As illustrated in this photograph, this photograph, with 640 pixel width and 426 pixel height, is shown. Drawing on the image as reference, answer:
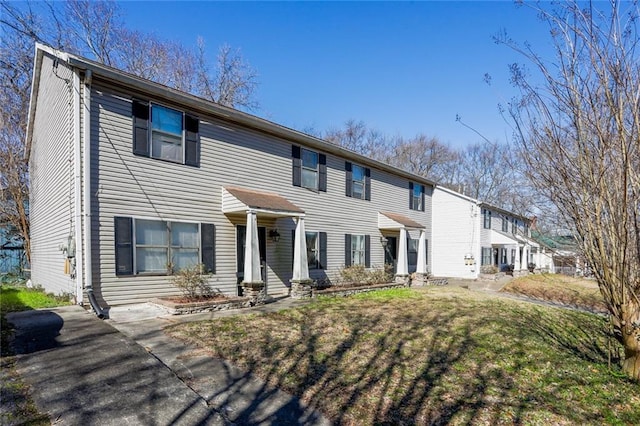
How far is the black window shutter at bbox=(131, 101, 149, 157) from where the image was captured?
8242 mm

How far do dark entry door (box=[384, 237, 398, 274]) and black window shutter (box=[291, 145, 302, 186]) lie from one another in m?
6.07

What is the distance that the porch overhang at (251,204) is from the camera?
9.39 m

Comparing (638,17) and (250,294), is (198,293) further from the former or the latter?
(638,17)

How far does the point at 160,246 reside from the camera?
8.44 metres

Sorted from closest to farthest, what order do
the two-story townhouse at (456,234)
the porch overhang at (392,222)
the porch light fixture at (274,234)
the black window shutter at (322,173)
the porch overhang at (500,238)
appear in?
the porch light fixture at (274,234)
the black window shutter at (322,173)
the porch overhang at (392,222)
the two-story townhouse at (456,234)
the porch overhang at (500,238)

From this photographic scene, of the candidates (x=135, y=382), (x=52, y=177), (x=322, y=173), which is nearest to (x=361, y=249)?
(x=322, y=173)

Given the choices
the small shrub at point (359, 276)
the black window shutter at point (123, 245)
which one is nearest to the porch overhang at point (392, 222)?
the small shrub at point (359, 276)

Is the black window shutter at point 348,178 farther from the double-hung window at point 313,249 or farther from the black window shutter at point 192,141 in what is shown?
the black window shutter at point 192,141

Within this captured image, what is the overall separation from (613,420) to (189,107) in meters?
9.82

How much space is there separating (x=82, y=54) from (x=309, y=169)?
47.9ft

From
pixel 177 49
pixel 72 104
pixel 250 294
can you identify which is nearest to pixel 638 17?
pixel 250 294

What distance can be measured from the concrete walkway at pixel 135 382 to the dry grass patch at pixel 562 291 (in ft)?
44.9

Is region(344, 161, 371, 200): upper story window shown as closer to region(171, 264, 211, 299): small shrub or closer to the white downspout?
region(171, 264, 211, 299): small shrub

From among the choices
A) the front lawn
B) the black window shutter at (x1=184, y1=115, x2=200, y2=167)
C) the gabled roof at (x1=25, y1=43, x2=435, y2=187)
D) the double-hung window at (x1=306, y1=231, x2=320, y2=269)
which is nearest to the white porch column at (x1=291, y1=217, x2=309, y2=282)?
the double-hung window at (x1=306, y1=231, x2=320, y2=269)
